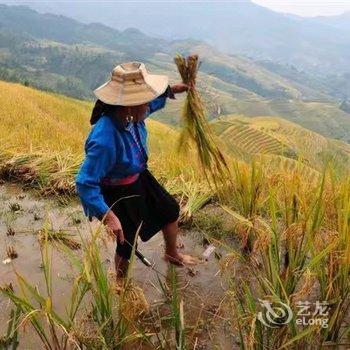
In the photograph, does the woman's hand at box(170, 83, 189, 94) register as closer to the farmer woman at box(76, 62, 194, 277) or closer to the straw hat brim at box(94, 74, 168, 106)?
the farmer woman at box(76, 62, 194, 277)

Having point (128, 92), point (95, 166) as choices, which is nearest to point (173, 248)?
point (95, 166)

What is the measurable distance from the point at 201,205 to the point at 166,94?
1414 millimetres

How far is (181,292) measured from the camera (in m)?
3.07

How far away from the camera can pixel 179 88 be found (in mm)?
3213

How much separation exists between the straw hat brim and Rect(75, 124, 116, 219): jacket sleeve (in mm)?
175

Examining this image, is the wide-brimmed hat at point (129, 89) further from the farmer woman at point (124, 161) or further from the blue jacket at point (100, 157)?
Result: the blue jacket at point (100, 157)

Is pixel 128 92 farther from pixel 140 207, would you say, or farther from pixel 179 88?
pixel 140 207

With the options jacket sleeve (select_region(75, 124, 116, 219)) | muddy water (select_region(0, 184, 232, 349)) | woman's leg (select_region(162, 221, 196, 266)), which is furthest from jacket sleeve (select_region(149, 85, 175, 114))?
muddy water (select_region(0, 184, 232, 349))

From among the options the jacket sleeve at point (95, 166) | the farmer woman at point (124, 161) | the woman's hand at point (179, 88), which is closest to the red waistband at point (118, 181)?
the farmer woman at point (124, 161)

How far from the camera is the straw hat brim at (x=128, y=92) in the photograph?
8.41 ft

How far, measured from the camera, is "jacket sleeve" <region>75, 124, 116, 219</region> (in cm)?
261

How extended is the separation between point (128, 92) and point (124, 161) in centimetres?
42

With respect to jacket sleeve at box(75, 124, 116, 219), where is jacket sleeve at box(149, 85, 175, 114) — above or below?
above

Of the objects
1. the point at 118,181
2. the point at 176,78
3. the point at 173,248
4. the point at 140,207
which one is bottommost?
the point at 176,78
